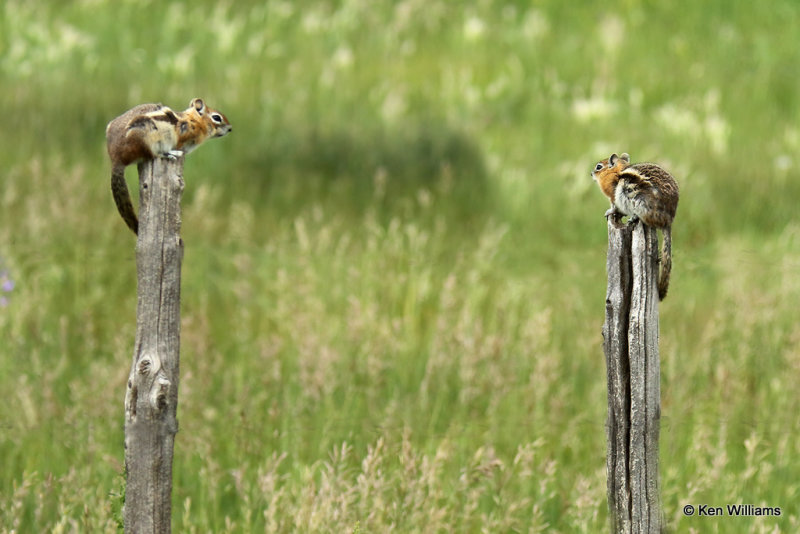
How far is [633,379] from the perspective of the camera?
315cm

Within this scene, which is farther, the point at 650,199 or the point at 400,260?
the point at 400,260

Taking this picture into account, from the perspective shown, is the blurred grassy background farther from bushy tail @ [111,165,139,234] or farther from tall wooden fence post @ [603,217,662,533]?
bushy tail @ [111,165,139,234]

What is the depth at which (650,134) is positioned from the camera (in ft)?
30.4

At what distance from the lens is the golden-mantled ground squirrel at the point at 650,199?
321cm

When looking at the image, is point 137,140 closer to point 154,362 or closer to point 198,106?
point 198,106

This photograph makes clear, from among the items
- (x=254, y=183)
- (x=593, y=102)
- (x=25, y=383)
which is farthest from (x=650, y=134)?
(x=25, y=383)

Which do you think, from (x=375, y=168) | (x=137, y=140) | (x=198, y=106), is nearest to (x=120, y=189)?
(x=137, y=140)

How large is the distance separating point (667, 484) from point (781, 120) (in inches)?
259

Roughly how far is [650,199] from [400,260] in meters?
3.44

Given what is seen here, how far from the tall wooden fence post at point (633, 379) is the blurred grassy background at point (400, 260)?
1.79 ft

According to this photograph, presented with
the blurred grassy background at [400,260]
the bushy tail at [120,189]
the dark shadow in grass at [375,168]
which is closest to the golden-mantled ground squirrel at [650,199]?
the blurred grassy background at [400,260]

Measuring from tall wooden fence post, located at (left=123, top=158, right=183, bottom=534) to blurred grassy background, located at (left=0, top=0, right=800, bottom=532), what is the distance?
0.88 ft

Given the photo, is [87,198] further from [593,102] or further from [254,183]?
Answer: [593,102]

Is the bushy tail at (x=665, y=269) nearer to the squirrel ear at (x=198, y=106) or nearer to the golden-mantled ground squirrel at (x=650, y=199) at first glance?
the golden-mantled ground squirrel at (x=650, y=199)
